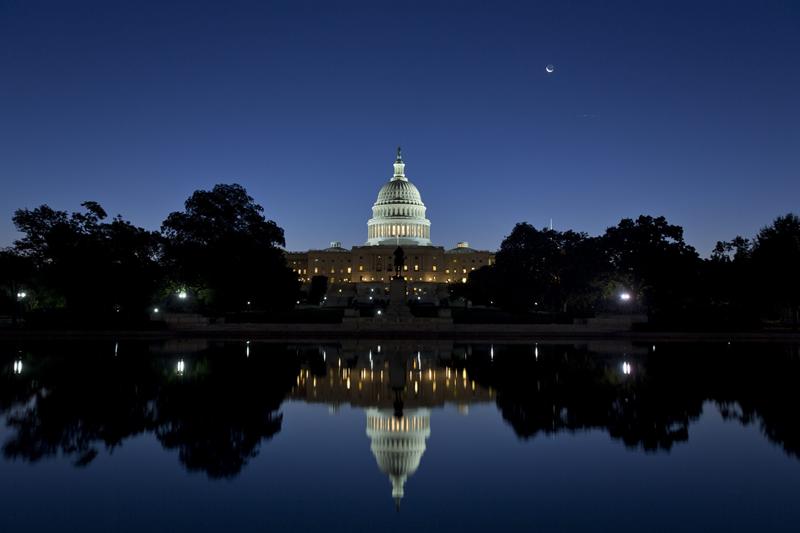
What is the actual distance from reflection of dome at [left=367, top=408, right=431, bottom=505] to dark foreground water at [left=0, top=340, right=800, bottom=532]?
54mm

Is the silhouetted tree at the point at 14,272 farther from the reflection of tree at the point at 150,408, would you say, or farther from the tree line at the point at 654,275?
the tree line at the point at 654,275

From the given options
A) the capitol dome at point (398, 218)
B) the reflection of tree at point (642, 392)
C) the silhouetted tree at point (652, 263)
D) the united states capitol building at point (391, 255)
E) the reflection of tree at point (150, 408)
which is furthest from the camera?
the capitol dome at point (398, 218)

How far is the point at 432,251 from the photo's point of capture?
143 meters

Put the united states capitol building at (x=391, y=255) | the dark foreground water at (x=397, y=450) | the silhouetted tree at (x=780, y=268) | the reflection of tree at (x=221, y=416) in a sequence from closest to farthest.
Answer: the dark foreground water at (x=397, y=450) → the reflection of tree at (x=221, y=416) → the silhouetted tree at (x=780, y=268) → the united states capitol building at (x=391, y=255)

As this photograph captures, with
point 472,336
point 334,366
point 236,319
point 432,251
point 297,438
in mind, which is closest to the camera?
point 297,438

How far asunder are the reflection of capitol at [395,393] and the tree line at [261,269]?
76.1ft

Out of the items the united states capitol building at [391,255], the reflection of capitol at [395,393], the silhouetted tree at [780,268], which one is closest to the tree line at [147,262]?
the reflection of capitol at [395,393]

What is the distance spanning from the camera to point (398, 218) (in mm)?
149000

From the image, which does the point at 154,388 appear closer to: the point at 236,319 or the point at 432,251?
the point at 236,319

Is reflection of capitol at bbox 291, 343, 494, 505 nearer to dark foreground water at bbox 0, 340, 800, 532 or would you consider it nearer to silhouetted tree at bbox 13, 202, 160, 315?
dark foreground water at bbox 0, 340, 800, 532

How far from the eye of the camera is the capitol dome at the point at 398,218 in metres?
149

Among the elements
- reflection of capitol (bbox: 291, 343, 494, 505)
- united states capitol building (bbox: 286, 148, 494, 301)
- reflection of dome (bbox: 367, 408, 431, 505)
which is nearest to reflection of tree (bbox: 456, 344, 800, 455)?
reflection of capitol (bbox: 291, 343, 494, 505)

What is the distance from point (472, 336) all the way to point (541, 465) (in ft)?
93.5

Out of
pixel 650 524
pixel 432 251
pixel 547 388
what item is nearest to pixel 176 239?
pixel 547 388
